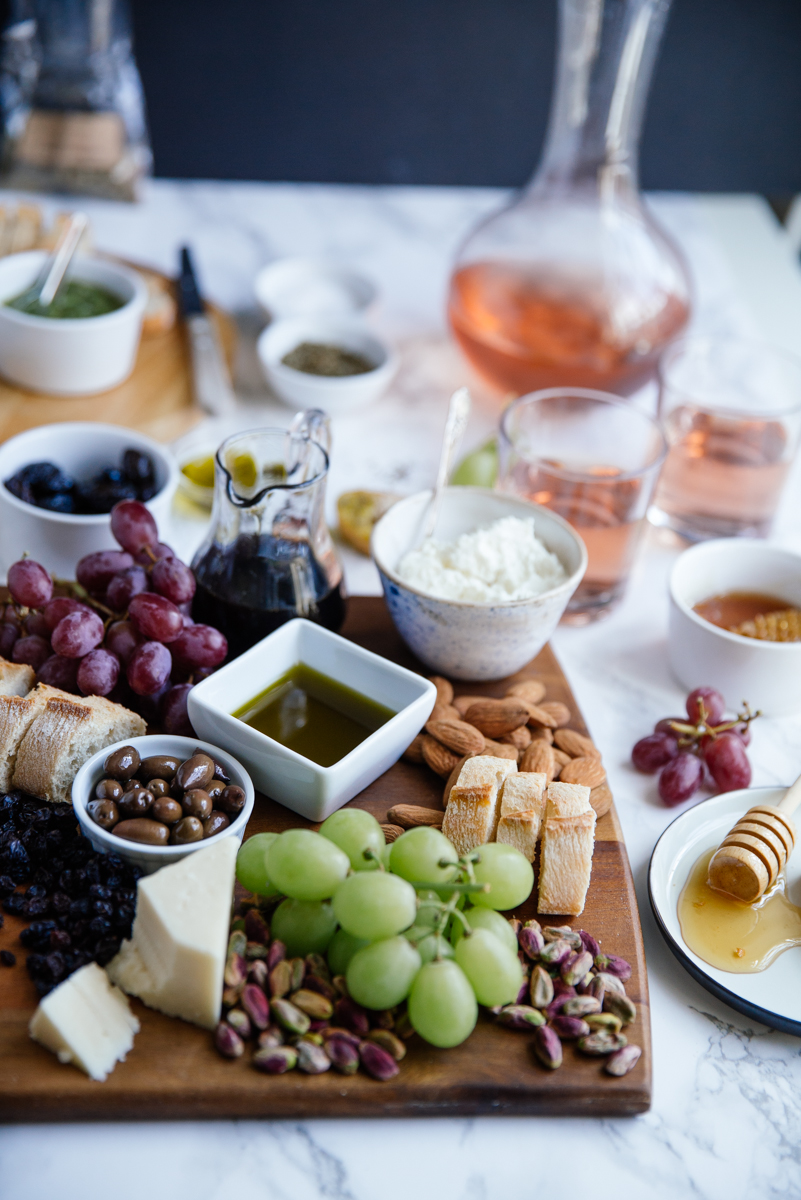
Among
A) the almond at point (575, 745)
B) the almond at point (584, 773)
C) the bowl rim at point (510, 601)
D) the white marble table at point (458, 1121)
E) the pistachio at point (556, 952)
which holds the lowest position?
the white marble table at point (458, 1121)

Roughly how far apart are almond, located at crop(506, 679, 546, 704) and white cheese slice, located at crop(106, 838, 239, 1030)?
449 mm

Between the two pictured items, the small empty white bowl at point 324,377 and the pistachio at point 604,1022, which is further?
the small empty white bowl at point 324,377

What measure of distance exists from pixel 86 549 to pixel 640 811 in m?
0.70

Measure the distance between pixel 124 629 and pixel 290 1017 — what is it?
1.44ft

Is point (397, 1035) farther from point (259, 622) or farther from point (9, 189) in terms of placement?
point (9, 189)

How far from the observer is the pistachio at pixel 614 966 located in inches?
34.2

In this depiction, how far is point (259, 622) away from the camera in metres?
1.12

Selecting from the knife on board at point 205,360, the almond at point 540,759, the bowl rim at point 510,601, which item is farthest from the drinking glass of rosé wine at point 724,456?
the knife on board at point 205,360

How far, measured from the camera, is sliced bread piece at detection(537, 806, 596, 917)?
910 mm

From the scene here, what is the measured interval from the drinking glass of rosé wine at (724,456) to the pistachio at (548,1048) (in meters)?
0.86

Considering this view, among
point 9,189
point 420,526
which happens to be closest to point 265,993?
point 420,526

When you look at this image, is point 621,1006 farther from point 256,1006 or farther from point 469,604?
point 469,604

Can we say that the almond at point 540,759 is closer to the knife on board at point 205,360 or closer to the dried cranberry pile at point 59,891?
the dried cranberry pile at point 59,891

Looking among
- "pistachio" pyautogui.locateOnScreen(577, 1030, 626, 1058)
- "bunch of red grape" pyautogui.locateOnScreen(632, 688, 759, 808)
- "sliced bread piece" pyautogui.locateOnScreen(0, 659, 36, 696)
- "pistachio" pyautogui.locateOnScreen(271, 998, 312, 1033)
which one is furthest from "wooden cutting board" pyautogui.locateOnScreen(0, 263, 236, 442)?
"pistachio" pyautogui.locateOnScreen(577, 1030, 626, 1058)
